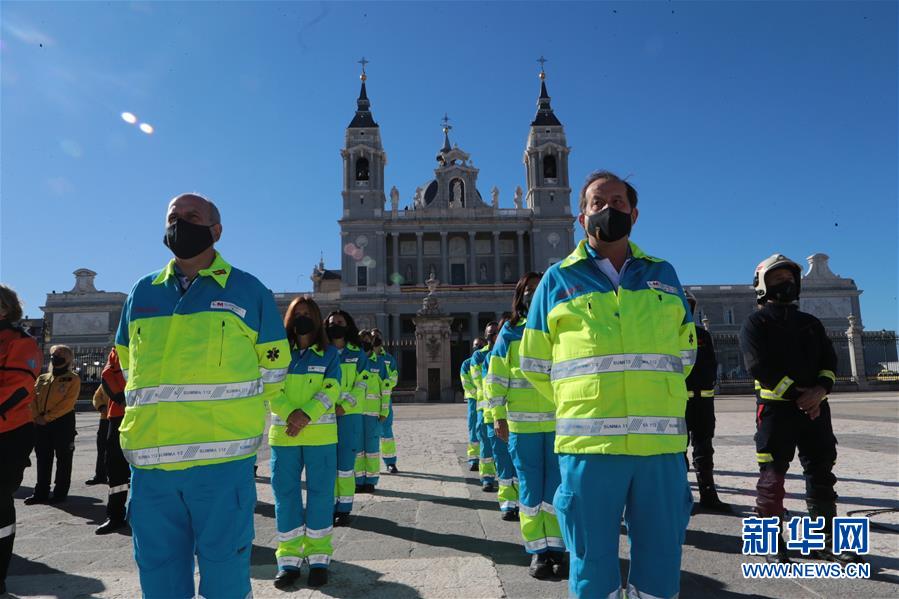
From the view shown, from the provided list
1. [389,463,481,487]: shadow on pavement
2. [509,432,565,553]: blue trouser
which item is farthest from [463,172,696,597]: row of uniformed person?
[389,463,481,487]: shadow on pavement

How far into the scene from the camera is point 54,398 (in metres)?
7.33

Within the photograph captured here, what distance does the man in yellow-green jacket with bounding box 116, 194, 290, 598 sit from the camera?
251 cm

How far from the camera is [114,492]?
5695 mm

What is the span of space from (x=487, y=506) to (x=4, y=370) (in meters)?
4.60

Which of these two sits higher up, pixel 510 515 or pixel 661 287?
pixel 661 287

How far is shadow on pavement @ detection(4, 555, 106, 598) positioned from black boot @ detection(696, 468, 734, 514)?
533 centimetres

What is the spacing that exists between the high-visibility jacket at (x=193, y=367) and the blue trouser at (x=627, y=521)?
159 centimetres

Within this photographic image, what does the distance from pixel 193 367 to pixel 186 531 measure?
0.75 meters

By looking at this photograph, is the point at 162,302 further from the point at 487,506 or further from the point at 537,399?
the point at 487,506

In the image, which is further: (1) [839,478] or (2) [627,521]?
(1) [839,478]

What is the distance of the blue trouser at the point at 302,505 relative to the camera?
399 centimetres

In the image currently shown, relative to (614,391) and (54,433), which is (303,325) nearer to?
(614,391)

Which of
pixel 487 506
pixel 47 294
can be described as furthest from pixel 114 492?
pixel 47 294

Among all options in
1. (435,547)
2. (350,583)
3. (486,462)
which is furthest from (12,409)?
(486,462)
